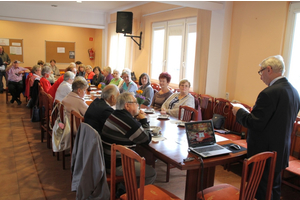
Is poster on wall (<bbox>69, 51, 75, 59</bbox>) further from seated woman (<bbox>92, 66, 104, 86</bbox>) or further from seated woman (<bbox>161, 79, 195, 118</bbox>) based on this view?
seated woman (<bbox>161, 79, 195, 118</bbox>)

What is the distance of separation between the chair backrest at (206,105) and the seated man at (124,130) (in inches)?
93.3

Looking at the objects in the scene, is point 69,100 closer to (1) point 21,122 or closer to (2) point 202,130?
(2) point 202,130

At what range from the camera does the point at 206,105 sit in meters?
4.52

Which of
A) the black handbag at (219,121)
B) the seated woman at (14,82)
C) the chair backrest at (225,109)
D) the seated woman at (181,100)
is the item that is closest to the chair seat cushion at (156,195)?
the seated woman at (181,100)

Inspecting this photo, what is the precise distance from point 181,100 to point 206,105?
2.60 ft

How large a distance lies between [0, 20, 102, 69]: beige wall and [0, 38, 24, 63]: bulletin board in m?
0.12

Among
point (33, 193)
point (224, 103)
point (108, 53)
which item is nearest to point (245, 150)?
point (224, 103)

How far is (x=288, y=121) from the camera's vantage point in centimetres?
219

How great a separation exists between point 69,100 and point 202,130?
1820 millimetres

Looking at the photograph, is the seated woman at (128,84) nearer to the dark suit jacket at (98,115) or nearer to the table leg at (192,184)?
the dark suit jacket at (98,115)

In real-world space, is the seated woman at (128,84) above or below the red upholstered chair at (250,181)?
above

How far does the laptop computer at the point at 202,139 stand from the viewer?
2.17 metres

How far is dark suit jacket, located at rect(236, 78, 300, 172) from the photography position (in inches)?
84.5

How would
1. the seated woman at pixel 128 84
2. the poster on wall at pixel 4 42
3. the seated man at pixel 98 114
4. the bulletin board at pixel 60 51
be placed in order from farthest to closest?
the bulletin board at pixel 60 51
the poster on wall at pixel 4 42
the seated woman at pixel 128 84
the seated man at pixel 98 114
